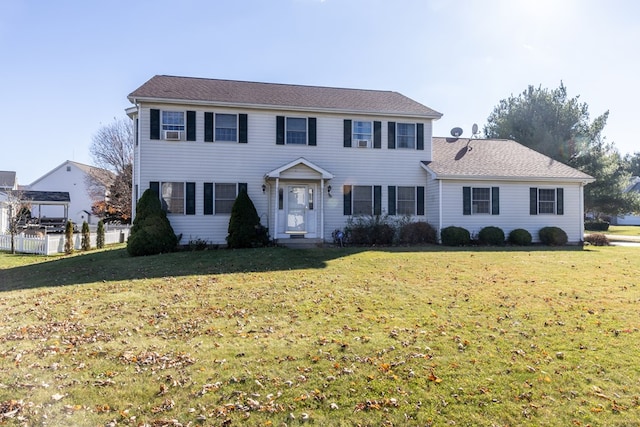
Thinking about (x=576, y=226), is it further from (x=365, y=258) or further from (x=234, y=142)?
(x=234, y=142)

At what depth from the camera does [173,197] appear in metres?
15.5

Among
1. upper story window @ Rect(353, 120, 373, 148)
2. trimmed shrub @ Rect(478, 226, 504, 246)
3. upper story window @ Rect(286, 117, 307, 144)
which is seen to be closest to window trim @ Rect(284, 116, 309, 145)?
upper story window @ Rect(286, 117, 307, 144)

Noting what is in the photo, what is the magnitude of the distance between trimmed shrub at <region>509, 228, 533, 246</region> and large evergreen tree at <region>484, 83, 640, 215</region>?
701 inches

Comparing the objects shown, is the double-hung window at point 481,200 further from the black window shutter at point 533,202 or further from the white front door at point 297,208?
the white front door at point 297,208

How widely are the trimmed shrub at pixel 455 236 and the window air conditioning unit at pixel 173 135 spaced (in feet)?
36.6

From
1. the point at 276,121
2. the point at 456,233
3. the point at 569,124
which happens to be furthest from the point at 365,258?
the point at 569,124

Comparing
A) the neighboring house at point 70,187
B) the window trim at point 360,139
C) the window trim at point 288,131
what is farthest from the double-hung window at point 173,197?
the neighboring house at point 70,187

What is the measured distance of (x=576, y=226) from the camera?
59.6 ft

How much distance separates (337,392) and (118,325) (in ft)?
13.1

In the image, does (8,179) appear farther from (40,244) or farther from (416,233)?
(416,233)

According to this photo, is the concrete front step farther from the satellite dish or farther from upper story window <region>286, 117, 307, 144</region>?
the satellite dish

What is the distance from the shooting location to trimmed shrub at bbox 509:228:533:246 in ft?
55.7

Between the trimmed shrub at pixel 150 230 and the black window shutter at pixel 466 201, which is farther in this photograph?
the black window shutter at pixel 466 201

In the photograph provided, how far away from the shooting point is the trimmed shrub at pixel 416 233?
16.4m
